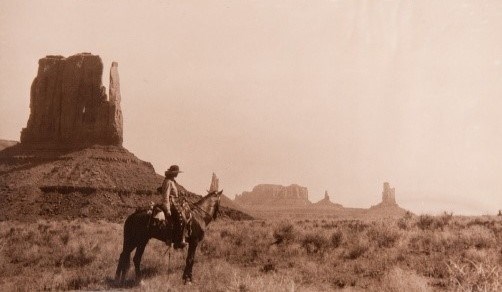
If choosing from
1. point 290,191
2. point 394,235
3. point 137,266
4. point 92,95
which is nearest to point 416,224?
point 394,235

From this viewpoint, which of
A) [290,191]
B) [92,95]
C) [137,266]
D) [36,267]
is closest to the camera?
[137,266]

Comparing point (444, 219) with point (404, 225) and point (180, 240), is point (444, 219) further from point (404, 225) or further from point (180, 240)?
point (180, 240)

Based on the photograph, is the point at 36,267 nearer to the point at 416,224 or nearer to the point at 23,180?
the point at 416,224

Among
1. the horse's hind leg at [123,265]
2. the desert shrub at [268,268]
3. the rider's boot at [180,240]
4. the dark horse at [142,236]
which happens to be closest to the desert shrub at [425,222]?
the desert shrub at [268,268]

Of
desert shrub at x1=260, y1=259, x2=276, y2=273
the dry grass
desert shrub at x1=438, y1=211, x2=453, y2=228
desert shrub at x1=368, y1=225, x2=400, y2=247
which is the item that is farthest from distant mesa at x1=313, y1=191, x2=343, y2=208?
desert shrub at x1=260, y1=259, x2=276, y2=273

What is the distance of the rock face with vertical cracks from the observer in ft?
214

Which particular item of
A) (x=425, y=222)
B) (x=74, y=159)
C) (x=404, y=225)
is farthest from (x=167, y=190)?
(x=74, y=159)

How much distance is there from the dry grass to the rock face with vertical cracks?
157ft

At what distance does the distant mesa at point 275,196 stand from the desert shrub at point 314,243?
120669mm

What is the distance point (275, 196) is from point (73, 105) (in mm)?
98980

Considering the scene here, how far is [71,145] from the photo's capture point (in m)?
63.2

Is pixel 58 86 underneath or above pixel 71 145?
above

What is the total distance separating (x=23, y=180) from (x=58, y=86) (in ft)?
76.9

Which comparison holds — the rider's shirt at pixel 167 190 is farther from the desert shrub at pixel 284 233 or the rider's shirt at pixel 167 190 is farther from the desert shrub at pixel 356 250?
the desert shrub at pixel 284 233
